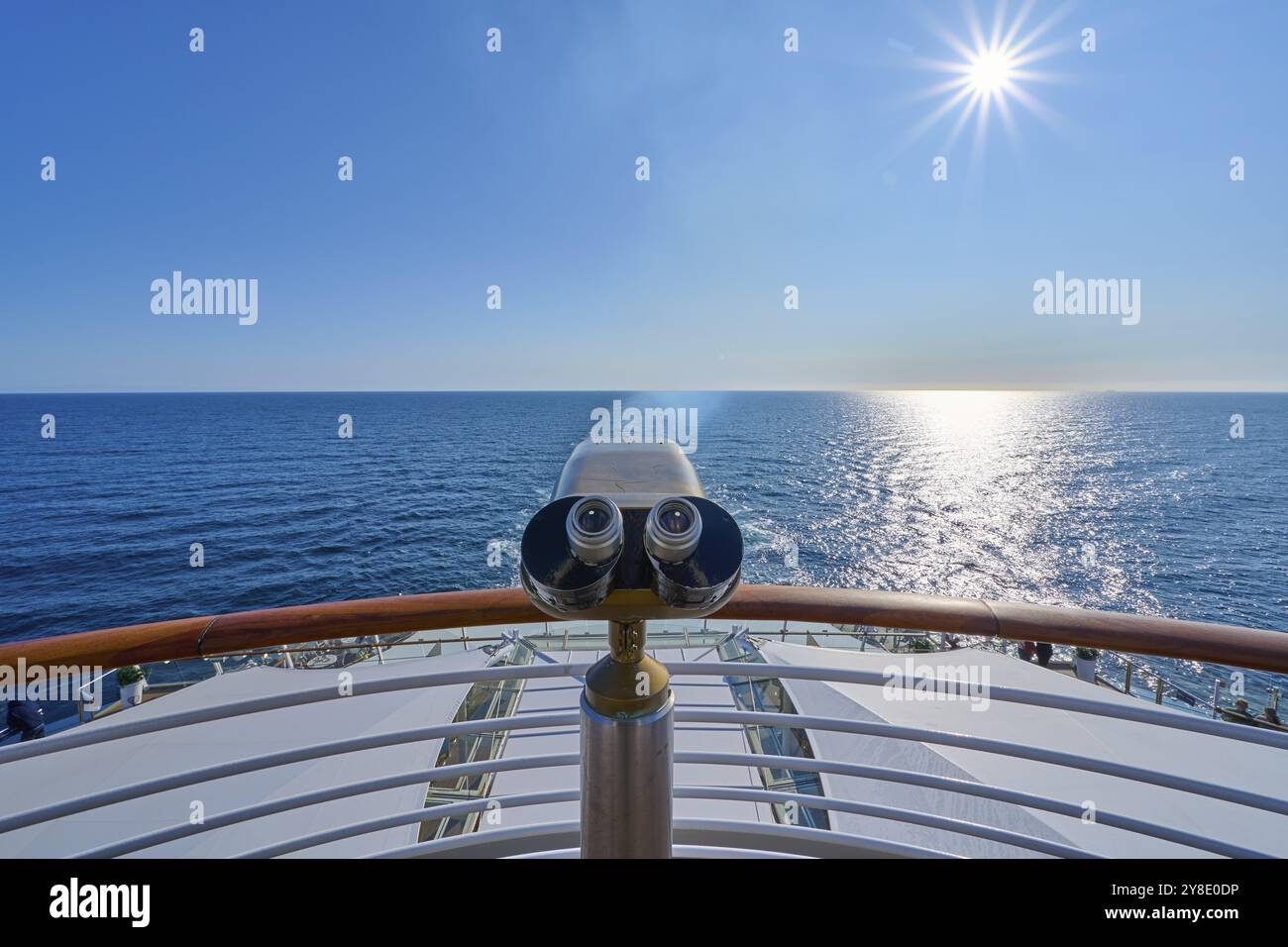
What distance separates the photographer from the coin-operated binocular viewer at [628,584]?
0.68 meters

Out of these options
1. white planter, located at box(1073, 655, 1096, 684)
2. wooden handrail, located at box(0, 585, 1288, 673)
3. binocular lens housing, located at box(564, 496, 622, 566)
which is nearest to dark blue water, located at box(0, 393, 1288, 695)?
wooden handrail, located at box(0, 585, 1288, 673)

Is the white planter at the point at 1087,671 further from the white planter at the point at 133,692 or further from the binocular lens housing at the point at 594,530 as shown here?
the white planter at the point at 133,692

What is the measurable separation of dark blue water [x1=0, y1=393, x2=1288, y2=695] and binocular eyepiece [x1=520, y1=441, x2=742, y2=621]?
5478 millimetres

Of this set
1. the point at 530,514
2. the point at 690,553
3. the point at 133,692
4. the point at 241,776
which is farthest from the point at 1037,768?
the point at 530,514

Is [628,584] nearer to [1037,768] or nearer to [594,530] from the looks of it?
[594,530]

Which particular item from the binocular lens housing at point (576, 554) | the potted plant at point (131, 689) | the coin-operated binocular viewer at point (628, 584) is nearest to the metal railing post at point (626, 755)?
the coin-operated binocular viewer at point (628, 584)

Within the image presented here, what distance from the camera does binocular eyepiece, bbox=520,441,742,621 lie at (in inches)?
26.5

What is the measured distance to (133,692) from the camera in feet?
17.0

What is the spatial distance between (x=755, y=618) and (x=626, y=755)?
1.68 ft

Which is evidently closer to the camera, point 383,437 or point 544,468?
point 544,468
